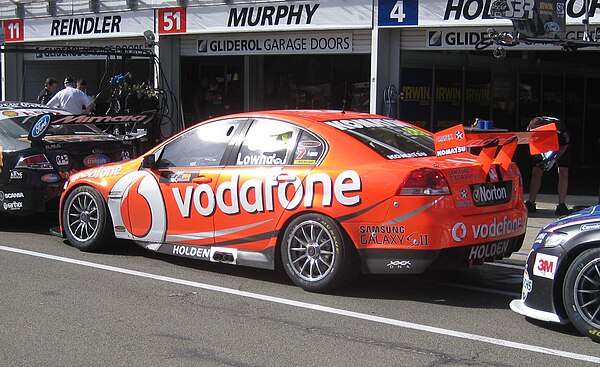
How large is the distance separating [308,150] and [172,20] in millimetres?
10574

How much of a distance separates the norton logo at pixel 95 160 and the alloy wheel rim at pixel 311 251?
13.0 ft

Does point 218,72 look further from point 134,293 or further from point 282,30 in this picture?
point 134,293

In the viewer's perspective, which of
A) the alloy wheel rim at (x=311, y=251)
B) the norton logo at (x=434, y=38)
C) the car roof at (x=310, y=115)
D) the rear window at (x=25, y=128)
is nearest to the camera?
the alloy wheel rim at (x=311, y=251)

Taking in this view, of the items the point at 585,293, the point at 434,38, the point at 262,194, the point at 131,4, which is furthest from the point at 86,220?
the point at 131,4

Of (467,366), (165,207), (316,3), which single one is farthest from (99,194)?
(316,3)

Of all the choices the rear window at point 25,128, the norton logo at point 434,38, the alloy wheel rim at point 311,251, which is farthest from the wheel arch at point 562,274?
the norton logo at point 434,38

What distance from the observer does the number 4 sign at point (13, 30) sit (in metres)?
19.9

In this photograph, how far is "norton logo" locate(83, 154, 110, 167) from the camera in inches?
396

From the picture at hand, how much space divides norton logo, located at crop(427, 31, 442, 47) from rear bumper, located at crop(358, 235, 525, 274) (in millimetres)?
7569

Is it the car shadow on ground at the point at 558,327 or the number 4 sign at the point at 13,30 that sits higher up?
the number 4 sign at the point at 13,30

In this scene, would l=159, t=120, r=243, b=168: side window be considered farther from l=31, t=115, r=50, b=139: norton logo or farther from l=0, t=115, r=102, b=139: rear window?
l=0, t=115, r=102, b=139: rear window

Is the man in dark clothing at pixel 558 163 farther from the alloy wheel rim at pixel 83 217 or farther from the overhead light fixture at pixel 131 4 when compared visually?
the overhead light fixture at pixel 131 4

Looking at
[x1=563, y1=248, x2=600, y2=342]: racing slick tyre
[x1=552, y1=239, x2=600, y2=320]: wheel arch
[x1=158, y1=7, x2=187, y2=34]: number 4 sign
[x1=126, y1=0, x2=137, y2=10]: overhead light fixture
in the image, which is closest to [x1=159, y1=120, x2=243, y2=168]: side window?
[x1=552, y1=239, x2=600, y2=320]: wheel arch

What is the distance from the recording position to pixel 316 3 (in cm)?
1484
